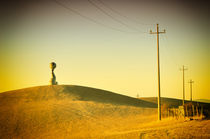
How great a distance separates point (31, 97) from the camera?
51688mm

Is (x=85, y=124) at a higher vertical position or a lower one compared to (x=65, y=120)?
lower

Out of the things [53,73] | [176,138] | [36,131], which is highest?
[53,73]

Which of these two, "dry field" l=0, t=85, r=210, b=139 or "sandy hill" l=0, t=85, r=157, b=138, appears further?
"sandy hill" l=0, t=85, r=157, b=138

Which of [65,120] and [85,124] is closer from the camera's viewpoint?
[85,124]

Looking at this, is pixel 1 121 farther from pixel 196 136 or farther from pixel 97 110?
pixel 196 136

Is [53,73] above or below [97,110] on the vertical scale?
above

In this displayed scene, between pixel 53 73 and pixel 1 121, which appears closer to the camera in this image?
pixel 1 121

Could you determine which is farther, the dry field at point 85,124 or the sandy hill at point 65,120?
the sandy hill at point 65,120

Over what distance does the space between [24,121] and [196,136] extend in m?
24.9

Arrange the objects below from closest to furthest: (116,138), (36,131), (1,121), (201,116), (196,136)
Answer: (196,136) → (116,138) → (201,116) → (36,131) → (1,121)

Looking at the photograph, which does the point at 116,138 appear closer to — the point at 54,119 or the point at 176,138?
the point at 176,138

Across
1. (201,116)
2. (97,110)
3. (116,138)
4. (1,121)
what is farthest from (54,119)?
(201,116)

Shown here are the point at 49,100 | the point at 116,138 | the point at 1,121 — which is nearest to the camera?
the point at 116,138

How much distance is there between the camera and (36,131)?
2659 cm
